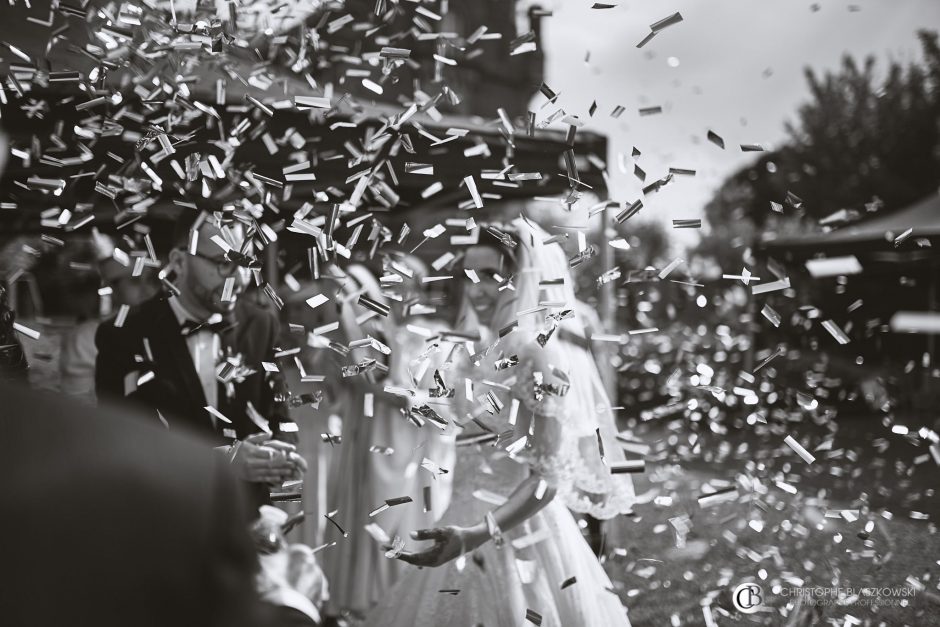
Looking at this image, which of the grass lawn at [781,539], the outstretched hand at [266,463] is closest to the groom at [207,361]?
the outstretched hand at [266,463]

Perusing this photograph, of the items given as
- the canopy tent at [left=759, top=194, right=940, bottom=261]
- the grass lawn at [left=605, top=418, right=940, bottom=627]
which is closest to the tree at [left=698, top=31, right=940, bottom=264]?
the canopy tent at [left=759, top=194, right=940, bottom=261]

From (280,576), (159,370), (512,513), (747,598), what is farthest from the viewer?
(747,598)

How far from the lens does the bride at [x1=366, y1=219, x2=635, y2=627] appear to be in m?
2.61

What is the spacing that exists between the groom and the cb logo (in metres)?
2.93

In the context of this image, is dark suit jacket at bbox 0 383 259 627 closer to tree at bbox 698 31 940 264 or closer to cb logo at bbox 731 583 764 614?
cb logo at bbox 731 583 764 614

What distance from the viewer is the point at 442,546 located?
250 centimetres

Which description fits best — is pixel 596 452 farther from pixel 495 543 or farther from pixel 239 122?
pixel 239 122

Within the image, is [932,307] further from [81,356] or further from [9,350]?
[9,350]

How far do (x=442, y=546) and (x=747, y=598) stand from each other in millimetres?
2711

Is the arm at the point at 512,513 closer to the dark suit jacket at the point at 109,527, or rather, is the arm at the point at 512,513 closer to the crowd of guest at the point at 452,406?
the crowd of guest at the point at 452,406

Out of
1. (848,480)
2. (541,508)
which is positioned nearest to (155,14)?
(541,508)

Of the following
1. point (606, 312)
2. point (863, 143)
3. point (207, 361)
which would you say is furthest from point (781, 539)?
point (863, 143)

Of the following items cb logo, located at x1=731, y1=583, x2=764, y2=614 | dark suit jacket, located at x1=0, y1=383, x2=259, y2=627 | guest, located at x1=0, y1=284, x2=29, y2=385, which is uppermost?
guest, located at x1=0, y1=284, x2=29, y2=385

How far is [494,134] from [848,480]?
5.39 meters
